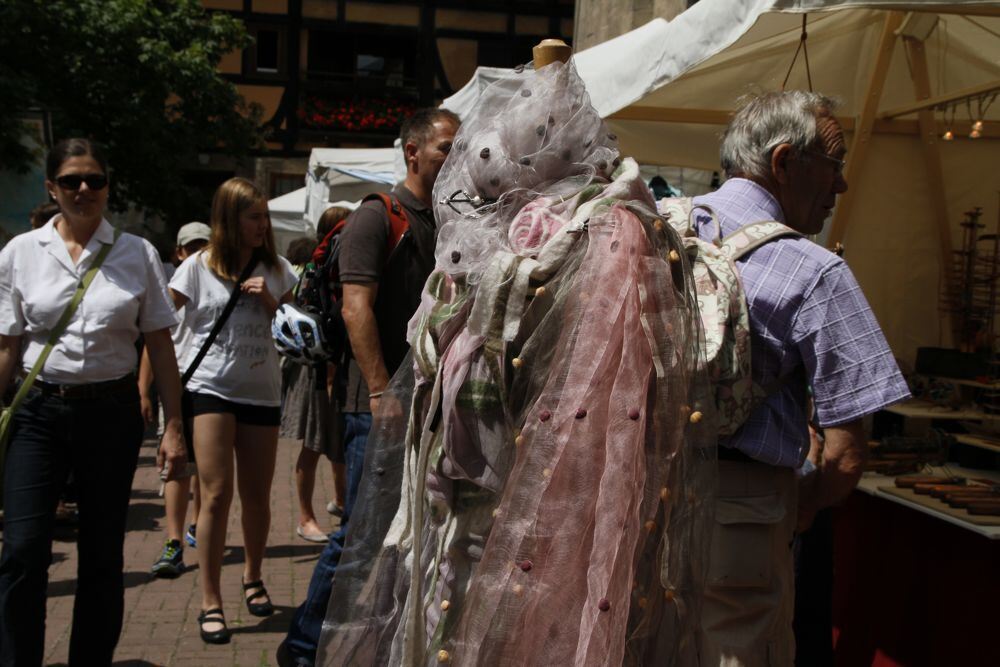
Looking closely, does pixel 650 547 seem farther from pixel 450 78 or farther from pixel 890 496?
pixel 450 78

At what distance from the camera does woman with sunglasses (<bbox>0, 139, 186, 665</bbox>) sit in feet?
12.9

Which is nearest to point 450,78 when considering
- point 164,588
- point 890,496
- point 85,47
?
point 85,47

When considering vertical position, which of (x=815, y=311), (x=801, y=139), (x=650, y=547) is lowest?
(x=650, y=547)

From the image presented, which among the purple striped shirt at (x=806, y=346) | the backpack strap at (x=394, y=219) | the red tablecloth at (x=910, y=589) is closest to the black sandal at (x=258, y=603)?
the backpack strap at (x=394, y=219)

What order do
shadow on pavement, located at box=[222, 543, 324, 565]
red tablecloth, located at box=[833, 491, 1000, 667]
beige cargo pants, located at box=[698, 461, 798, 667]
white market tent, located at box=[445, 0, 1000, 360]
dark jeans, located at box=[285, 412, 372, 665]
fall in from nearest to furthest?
beige cargo pants, located at box=[698, 461, 798, 667] < red tablecloth, located at box=[833, 491, 1000, 667] < dark jeans, located at box=[285, 412, 372, 665] < white market tent, located at box=[445, 0, 1000, 360] < shadow on pavement, located at box=[222, 543, 324, 565]

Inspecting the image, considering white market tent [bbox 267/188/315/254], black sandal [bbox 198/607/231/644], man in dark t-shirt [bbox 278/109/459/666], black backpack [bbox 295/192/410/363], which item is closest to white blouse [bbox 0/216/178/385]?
black backpack [bbox 295/192/410/363]

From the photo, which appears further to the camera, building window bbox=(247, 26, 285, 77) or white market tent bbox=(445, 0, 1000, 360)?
building window bbox=(247, 26, 285, 77)

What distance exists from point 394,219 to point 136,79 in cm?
1849

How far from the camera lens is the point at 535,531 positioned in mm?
2182

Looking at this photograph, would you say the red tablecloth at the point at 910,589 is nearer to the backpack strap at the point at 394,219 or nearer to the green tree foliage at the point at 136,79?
the backpack strap at the point at 394,219

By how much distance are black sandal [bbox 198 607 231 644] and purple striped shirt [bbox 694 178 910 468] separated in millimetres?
3147

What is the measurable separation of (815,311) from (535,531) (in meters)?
0.89

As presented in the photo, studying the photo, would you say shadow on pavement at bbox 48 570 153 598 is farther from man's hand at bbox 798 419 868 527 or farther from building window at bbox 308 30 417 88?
building window at bbox 308 30 417 88

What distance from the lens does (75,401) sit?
3.99 m
